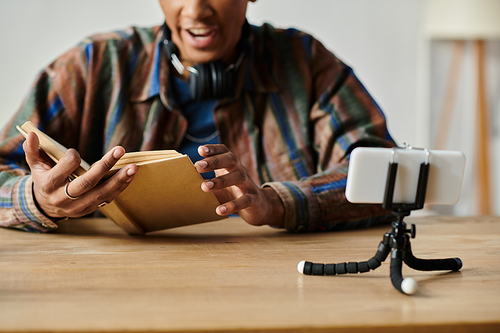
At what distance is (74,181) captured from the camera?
0.81 meters

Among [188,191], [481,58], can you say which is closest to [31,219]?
[188,191]

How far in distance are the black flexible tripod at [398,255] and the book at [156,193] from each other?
0.92 feet

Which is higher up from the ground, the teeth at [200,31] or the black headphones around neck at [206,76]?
the teeth at [200,31]

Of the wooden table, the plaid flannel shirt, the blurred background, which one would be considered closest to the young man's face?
the plaid flannel shirt

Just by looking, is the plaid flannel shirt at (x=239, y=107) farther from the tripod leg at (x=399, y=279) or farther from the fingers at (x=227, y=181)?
the tripod leg at (x=399, y=279)

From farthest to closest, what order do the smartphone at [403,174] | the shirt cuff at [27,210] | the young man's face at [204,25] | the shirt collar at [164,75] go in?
the shirt collar at [164,75] → the young man's face at [204,25] → the shirt cuff at [27,210] → the smartphone at [403,174]

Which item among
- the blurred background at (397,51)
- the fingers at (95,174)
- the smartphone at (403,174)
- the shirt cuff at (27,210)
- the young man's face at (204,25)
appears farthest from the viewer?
the blurred background at (397,51)

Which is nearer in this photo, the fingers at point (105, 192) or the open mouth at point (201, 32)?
the fingers at point (105, 192)

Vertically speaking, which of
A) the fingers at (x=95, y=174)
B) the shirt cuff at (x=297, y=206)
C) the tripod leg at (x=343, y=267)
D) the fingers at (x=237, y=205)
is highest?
the fingers at (x=95, y=174)

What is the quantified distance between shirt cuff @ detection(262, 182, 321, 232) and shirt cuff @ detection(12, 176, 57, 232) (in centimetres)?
51

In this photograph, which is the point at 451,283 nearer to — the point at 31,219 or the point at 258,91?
the point at 31,219

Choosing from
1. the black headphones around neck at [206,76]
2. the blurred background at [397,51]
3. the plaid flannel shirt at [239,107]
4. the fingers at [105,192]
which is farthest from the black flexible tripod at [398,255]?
the blurred background at [397,51]

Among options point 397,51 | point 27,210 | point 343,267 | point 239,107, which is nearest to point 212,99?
point 239,107

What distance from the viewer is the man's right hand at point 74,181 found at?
0.77 metres
